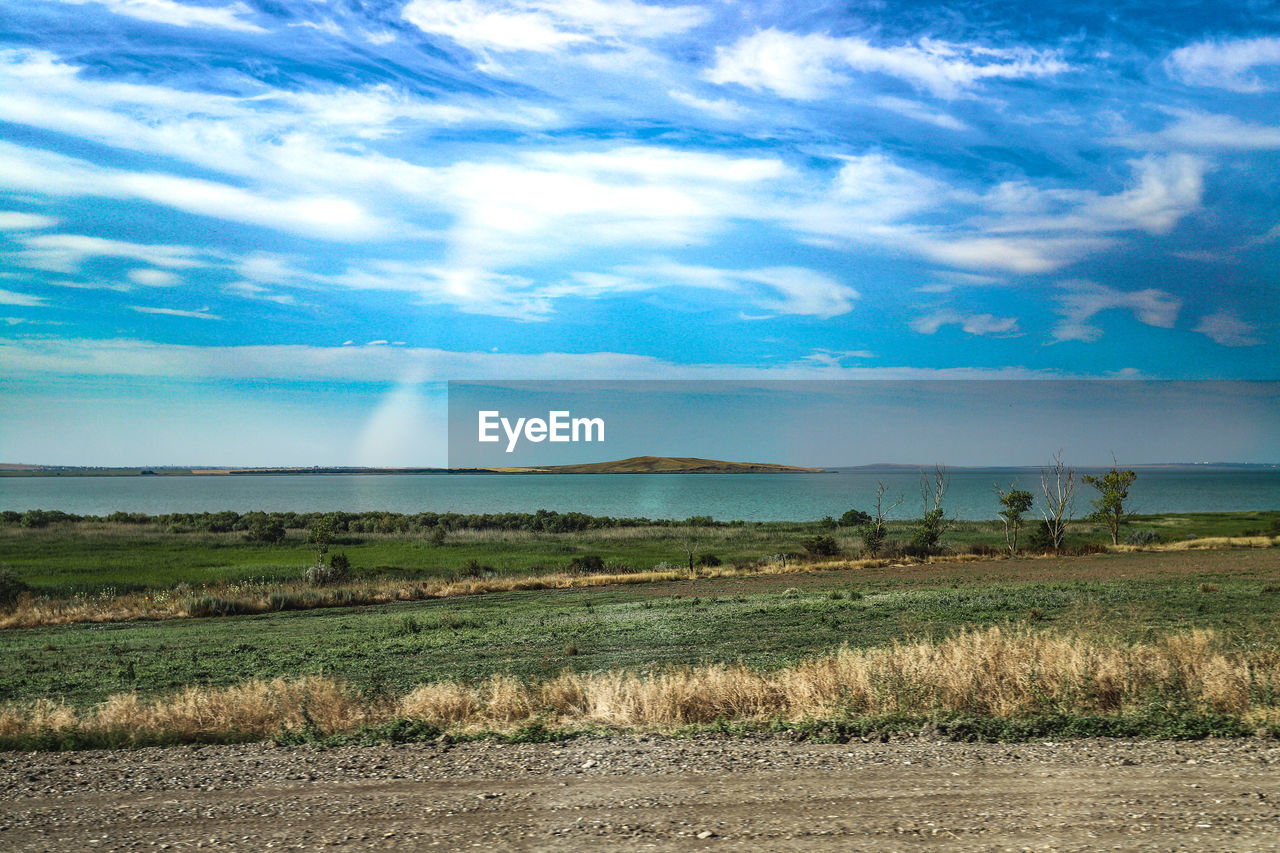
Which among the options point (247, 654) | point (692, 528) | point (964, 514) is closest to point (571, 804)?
point (247, 654)

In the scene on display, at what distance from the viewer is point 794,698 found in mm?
10297

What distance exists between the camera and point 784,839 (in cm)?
568

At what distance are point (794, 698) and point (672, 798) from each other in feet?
13.3

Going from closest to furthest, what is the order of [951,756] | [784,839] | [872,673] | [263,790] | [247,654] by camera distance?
[784,839]
[263,790]
[951,756]
[872,673]
[247,654]

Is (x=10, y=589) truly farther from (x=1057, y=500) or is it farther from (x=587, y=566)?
(x=1057, y=500)

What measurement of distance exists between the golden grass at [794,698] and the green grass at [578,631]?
3568 millimetres

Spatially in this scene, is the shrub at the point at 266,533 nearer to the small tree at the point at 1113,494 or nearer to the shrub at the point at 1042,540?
the shrub at the point at 1042,540

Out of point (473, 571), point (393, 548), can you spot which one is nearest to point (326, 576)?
point (473, 571)

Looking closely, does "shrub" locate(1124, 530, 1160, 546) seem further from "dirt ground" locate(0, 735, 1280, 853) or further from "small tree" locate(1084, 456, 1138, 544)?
"dirt ground" locate(0, 735, 1280, 853)

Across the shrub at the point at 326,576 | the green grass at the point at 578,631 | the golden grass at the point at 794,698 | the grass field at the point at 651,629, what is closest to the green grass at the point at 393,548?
the grass field at the point at 651,629

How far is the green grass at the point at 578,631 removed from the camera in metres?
17.7

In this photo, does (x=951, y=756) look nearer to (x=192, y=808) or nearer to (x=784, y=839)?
(x=784, y=839)

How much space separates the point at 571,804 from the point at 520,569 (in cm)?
4602

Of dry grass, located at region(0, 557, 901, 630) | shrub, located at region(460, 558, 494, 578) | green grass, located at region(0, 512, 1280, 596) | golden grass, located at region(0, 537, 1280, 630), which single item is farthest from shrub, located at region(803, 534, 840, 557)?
shrub, located at region(460, 558, 494, 578)
